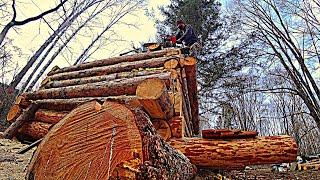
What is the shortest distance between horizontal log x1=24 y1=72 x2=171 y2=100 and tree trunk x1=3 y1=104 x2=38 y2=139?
1.05ft

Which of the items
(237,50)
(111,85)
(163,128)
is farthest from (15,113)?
(237,50)

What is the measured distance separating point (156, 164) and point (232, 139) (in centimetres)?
239

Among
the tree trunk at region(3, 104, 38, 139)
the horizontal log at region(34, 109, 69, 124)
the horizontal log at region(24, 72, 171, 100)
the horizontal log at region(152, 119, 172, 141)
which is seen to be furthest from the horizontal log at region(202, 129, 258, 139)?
the tree trunk at region(3, 104, 38, 139)

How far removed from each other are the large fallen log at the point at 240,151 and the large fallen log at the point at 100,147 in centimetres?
213

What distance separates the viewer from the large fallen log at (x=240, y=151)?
407cm

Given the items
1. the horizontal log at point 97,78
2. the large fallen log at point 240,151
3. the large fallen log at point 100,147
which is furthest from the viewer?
the horizontal log at point 97,78

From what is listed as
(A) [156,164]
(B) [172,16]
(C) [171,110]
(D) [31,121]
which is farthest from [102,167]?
(B) [172,16]

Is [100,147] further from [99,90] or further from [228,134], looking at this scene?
[99,90]

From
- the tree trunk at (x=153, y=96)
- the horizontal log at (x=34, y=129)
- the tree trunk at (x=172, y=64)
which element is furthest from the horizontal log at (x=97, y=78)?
the tree trunk at (x=153, y=96)

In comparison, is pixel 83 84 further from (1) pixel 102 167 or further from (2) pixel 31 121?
(1) pixel 102 167

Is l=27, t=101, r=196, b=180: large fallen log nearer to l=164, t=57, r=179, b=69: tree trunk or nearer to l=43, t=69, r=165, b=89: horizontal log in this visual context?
l=43, t=69, r=165, b=89: horizontal log

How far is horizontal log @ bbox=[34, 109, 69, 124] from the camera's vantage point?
20.2ft

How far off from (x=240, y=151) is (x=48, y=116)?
4.04 m

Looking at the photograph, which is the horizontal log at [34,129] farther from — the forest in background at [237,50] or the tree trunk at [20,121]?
the forest in background at [237,50]
